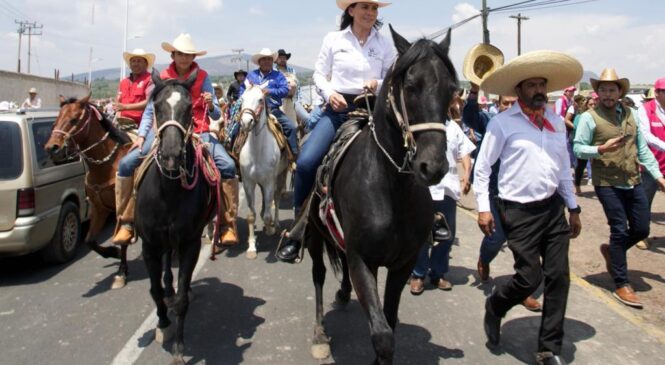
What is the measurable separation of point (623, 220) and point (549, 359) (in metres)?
2.43

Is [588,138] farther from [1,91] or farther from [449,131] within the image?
[1,91]

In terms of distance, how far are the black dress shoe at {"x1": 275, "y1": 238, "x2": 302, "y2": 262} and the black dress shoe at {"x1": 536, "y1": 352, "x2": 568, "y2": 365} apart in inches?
93.0

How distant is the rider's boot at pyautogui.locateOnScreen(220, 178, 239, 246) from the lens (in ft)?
17.5

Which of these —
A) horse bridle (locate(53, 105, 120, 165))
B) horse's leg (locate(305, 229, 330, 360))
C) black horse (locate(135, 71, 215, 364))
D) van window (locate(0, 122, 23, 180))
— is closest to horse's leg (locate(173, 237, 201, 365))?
black horse (locate(135, 71, 215, 364))

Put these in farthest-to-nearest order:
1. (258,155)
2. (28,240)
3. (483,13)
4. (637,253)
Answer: (483,13) < (258,155) < (637,253) < (28,240)

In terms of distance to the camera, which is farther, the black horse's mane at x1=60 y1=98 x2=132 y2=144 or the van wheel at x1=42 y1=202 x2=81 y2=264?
the black horse's mane at x1=60 y1=98 x2=132 y2=144

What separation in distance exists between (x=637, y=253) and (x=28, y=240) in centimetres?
856

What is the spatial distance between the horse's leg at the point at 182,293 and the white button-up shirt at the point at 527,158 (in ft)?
8.87

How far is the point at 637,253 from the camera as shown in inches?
286

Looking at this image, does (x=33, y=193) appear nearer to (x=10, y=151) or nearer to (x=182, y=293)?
(x=10, y=151)

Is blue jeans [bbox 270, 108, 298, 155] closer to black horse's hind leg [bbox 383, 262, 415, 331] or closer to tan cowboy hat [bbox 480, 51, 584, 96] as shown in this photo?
tan cowboy hat [bbox 480, 51, 584, 96]

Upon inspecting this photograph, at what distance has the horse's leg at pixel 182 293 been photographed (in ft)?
13.5

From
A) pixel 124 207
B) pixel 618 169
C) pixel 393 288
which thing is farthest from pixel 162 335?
pixel 618 169

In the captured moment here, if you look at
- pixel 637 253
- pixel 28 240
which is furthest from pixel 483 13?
pixel 28 240
